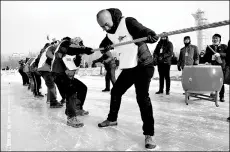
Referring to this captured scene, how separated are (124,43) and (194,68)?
2.81 metres

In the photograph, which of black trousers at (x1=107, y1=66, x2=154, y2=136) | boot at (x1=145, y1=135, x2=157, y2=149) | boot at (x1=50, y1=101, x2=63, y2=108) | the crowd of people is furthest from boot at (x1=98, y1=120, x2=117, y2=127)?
boot at (x1=50, y1=101, x2=63, y2=108)

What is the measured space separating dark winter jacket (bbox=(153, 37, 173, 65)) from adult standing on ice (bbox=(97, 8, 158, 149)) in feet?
12.7

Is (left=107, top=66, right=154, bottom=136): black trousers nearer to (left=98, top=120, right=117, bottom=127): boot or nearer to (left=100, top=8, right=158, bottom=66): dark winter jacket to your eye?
(left=100, top=8, right=158, bottom=66): dark winter jacket

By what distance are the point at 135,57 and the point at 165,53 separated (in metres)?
4.23

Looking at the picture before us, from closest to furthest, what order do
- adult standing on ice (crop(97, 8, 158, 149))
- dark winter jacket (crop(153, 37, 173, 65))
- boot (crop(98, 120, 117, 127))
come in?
adult standing on ice (crop(97, 8, 158, 149))
boot (crop(98, 120, 117, 127))
dark winter jacket (crop(153, 37, 173, 65))

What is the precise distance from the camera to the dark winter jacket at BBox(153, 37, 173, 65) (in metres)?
7.08

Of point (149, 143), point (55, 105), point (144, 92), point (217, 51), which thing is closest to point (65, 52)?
point (144, 92)

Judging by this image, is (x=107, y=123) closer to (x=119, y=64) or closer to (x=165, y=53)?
(x=119, y=64)

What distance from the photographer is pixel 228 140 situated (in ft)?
10.1

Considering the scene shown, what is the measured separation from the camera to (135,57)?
119 inches

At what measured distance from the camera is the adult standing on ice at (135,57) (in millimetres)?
2912

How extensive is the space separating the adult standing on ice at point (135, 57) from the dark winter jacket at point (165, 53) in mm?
3858

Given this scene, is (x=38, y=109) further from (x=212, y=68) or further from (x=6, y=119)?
(x=212, y=68)

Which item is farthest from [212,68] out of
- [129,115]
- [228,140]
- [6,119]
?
[6,119]
